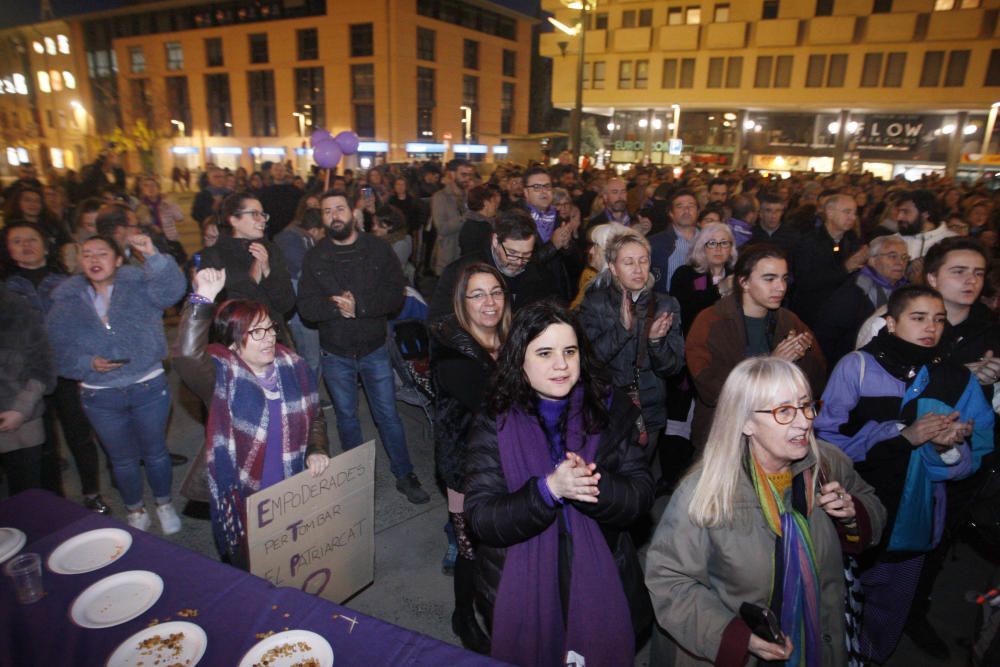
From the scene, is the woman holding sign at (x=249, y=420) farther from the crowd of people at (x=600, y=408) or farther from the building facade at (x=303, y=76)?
the building facade at (x=303, y=76)

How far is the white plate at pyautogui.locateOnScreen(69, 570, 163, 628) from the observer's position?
2.01m

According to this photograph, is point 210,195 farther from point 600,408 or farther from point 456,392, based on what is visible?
point 600,408

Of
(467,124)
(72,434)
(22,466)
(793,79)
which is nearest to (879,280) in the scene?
(22,466)

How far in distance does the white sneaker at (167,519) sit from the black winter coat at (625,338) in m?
3.18

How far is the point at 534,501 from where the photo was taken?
6.49 feet

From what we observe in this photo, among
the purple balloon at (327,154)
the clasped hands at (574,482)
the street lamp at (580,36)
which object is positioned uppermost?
the street lamp at (580,36)

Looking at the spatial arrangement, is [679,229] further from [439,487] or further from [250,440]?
[250,440]

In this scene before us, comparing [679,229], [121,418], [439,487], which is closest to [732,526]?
[439,487]

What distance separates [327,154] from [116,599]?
24.6ft

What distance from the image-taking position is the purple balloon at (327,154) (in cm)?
848

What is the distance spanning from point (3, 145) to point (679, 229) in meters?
30.7

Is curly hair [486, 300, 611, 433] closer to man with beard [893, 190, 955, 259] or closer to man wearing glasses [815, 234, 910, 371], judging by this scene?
man wearing glasses [815, 234, 910, 371]

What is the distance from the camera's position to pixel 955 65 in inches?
1089

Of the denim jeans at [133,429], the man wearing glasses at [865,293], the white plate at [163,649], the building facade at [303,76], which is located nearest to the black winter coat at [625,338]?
the man wearing glasses at [865,293]
